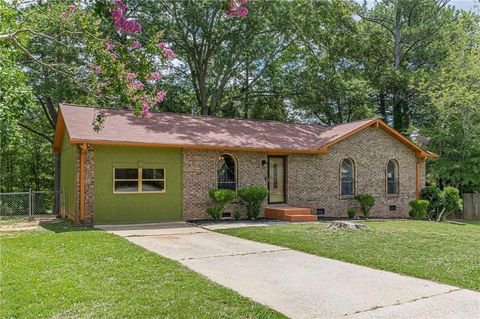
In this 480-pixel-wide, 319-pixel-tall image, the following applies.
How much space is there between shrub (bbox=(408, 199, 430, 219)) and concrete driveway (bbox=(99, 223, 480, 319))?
10.6 m

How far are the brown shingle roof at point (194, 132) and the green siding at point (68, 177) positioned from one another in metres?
1.06

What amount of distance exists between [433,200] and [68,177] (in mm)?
15032

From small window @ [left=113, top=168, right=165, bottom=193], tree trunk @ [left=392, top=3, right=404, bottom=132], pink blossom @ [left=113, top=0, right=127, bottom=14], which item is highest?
tree trunk @ [left=392, top=3, right=404, bottom=132]

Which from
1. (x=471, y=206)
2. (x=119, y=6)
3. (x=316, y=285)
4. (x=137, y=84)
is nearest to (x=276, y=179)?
(x=137, y=84)

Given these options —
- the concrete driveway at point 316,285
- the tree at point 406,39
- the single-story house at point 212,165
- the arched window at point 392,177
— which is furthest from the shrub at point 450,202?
the concrete driveway at point 316,285

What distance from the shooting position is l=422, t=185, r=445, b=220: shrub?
17328 mm

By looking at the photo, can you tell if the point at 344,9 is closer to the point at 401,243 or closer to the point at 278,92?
the point at 278,92

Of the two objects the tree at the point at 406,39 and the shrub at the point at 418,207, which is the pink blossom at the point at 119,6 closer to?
the shrub at the point at 418,207

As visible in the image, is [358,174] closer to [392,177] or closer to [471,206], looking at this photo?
[392,177]

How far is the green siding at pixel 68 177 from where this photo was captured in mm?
13070

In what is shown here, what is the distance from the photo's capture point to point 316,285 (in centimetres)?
554

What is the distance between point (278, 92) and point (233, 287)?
72.1 ft

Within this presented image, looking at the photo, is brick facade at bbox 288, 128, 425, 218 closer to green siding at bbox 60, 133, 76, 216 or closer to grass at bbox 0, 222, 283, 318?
green siding at bbox 60, 133, 76, 216

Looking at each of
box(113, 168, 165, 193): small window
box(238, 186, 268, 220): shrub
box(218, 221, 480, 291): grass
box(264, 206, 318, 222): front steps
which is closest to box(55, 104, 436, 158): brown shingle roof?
box(113, 168, 165, 193): small window
